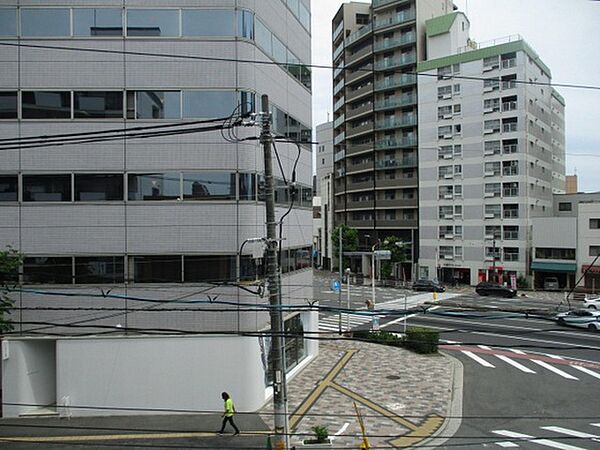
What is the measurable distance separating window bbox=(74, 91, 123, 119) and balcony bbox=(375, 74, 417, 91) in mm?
45540

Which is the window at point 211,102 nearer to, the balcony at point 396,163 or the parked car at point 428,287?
the parked car at point 428,287

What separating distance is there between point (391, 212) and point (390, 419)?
1794 inches

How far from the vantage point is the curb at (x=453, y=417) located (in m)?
14.5

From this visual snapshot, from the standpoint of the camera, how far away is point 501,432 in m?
15.1

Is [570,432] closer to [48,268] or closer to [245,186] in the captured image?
[245,186]

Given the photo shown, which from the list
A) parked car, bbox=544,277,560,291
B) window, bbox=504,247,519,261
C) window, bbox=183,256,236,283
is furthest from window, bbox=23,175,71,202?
parked car, bbox=544,277,560,291

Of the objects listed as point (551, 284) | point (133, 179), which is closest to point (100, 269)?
point (133, 179)

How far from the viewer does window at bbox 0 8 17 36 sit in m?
16.4

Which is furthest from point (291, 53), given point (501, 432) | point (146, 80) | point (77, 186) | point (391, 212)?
point (391, 212)

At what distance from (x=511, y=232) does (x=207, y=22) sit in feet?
132

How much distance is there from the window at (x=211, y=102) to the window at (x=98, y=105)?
2.14 metres

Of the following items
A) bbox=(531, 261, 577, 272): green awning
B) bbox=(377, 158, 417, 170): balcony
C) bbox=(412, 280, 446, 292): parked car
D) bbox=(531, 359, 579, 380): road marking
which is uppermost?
bbox=(377, 158, 417, 170): balcony

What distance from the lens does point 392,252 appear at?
55.0 metres

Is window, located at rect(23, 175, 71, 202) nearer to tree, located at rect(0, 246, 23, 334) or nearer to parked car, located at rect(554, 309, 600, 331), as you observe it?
tree, located at rect(0, 246, 23, 334)
